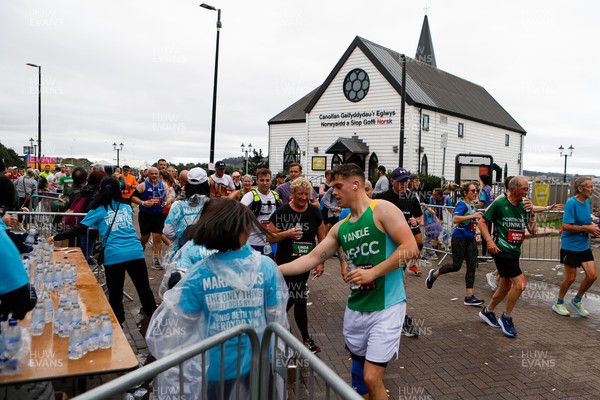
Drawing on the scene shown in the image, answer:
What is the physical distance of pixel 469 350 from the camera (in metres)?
5.35

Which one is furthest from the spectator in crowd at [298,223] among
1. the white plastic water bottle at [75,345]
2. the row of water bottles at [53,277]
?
the white plastic water bottle at [75,345]

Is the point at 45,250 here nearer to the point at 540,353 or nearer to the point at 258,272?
the point at 258,272

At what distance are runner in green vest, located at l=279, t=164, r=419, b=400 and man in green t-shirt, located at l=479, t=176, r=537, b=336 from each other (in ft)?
9.92

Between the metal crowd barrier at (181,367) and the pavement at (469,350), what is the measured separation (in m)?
0.83

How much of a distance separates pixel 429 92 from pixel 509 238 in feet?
88.6

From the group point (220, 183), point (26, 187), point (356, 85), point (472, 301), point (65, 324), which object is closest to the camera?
point (65, 324)

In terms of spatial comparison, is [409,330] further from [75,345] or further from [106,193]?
[75,345]

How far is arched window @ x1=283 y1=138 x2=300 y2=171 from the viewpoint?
36.9 m

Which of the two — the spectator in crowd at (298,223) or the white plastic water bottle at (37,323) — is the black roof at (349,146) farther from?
the white plastic water bottle at (37,323)

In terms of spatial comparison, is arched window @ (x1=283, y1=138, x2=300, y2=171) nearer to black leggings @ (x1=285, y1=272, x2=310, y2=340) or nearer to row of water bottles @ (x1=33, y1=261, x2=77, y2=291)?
black leggings @ (x1=285, y1=272, x2=310, y2=340)

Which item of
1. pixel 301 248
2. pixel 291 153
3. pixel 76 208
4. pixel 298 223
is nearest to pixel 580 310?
pixel 301 248

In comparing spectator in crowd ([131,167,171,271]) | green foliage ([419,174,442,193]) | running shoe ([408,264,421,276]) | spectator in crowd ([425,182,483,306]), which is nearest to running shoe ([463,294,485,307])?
spectator in crowd ([425,182,483,306])

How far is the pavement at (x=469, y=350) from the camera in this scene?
4.35 metres

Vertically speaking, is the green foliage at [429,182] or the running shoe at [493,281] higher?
the green foliage at [429,182]
